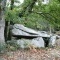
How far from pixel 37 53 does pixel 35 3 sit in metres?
3.56

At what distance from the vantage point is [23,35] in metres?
12.7

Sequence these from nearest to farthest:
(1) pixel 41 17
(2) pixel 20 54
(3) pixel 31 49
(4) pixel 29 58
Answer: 1. (4) pixel 29 58
2. (2) pixel 20 54
3. (3) pixel 31 49
4. (1) pixel 41 17

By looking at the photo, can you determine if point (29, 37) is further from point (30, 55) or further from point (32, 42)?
point (30, 55)

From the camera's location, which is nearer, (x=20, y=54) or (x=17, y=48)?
(x=20, y=54)

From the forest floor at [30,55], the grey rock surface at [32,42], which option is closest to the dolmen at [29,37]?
the grey rock surface at [32,42]

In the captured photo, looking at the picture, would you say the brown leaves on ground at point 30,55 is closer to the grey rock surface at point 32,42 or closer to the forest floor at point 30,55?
the forest floor at point 30,55

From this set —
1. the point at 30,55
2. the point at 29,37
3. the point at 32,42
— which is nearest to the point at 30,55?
the point at 30,55

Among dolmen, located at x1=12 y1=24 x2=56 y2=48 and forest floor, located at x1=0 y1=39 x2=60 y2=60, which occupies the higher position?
dolmen, located at x1=12 y1=24 x2=56 y2=48

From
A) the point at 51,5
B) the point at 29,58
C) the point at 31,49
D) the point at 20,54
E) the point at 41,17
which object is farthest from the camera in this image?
the point at 41,17

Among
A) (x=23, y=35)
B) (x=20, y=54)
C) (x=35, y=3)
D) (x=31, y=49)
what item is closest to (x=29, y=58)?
(x=20, y=54)

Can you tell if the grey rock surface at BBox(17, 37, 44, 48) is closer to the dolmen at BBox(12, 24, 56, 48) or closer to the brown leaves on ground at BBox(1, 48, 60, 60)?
the dolmen at BBox(12, 24, 56, 48)

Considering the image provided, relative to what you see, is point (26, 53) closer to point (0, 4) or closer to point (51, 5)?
point (0, 4)

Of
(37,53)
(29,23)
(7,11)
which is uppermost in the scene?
(7,11)

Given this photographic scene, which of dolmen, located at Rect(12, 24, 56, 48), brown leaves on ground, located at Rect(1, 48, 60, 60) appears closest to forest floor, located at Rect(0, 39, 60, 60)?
brown leaves on ground, located at Rect(1, 48, 60, 60)
